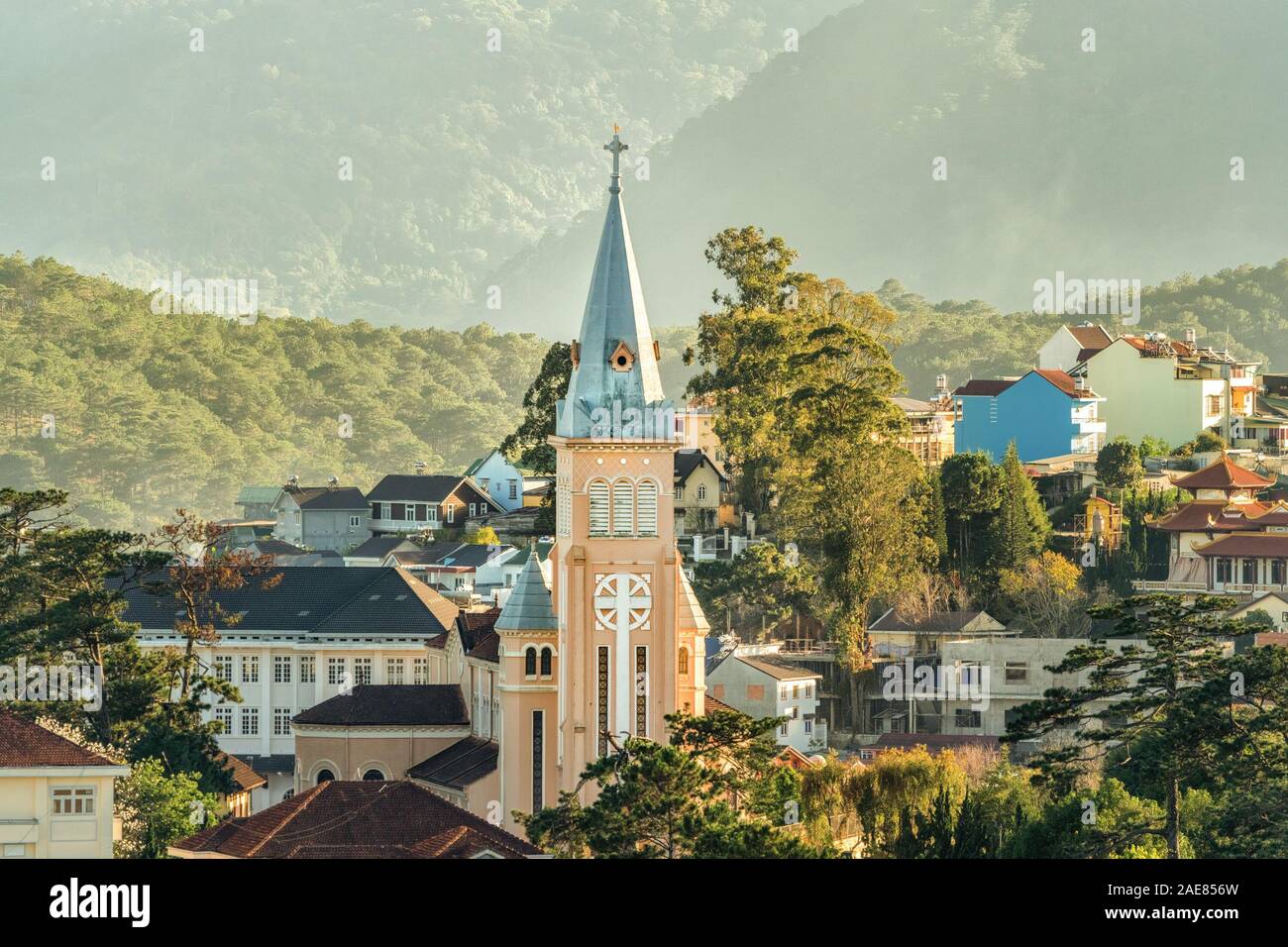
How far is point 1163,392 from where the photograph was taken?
88.9 meters

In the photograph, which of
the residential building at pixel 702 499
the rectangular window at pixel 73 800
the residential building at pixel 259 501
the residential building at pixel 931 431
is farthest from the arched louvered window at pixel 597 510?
the residential building at pixel 259 501

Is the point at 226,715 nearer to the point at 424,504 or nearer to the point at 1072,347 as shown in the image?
the point at 424,504

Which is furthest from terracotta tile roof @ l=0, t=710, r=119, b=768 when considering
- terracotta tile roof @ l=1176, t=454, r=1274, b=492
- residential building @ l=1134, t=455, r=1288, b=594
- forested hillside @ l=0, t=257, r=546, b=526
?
forested hillside @ l=0, t=257, r=546, b=526

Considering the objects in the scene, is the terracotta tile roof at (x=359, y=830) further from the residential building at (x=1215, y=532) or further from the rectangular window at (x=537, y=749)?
the residential building at (x=1215, y=532)

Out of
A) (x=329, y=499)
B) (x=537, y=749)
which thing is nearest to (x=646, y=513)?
(x=537, y=749)

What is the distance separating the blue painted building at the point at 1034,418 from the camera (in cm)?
8619

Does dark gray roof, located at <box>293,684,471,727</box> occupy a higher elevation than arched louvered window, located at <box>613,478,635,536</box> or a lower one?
lower

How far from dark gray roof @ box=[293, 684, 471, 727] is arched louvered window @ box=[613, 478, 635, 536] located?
9802 mm

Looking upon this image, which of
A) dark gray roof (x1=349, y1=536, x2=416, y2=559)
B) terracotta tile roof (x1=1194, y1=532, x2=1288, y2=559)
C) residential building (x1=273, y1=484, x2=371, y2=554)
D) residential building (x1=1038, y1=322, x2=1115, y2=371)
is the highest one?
residential building (x1=1038, y1=322, x2=1115, y2=371)

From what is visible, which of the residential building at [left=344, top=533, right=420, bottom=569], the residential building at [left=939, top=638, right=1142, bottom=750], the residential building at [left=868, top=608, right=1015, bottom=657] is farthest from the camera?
the residential building at [left=344, top=533, right=420, bottom=569]

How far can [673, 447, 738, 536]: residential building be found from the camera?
79188mm

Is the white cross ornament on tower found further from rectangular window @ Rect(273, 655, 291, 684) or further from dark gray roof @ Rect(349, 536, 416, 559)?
dark gray roof @ Rect(349, 536, 416, 559)

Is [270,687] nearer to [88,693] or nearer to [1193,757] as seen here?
[88,693]
